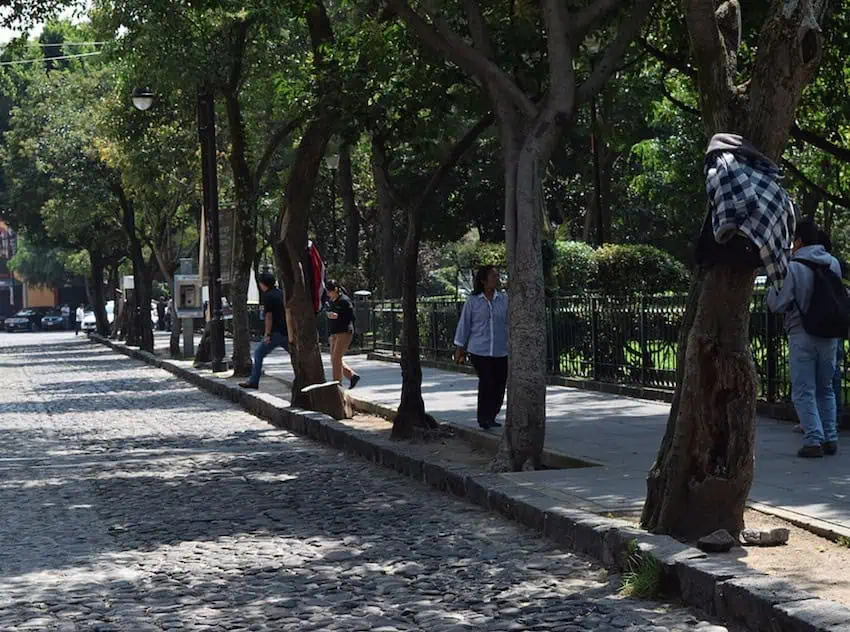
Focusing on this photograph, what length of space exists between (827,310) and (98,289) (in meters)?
52.8

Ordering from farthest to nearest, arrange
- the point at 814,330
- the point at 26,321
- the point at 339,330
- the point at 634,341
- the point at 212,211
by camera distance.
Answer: the point at 26,321 < the point at 212,211 < the point at 339,330 < the point at 634,341 < the point at 814,330

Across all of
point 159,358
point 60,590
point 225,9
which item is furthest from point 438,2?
point 159,358

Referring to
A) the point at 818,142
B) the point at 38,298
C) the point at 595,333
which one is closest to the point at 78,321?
the point at 38,298

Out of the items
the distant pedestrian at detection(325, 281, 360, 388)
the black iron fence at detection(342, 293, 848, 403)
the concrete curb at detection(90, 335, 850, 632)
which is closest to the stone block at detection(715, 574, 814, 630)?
the concrete curb at detection(90, 335, 850, 632)

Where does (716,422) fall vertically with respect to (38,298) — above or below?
below

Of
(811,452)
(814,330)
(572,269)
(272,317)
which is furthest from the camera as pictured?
(572,269)

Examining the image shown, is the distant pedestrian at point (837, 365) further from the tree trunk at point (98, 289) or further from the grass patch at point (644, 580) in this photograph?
the tree trunk at point (98, 289)

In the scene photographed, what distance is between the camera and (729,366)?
7.80 m

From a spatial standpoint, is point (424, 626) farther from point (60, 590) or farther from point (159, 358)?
point (159, 358)

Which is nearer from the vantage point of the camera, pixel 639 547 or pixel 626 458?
pixel 639 547

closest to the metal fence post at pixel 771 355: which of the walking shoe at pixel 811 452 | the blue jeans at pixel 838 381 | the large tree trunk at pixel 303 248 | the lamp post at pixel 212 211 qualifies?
the blue jeans at pixel 838 381

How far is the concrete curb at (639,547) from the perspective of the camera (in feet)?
19.5

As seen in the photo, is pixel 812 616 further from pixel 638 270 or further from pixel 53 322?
pixel 53 322

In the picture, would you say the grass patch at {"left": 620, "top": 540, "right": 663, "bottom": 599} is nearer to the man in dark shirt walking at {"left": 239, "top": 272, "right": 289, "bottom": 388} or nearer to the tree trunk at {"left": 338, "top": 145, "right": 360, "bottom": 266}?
the man in dark shirt walking at {"left": 239, "top": 272, "right": 289, "bottom": 388}
